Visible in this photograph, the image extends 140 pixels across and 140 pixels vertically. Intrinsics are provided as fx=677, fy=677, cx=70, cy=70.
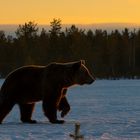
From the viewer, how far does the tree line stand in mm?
115688

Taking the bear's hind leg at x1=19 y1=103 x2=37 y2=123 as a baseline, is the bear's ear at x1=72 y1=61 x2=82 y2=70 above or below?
above

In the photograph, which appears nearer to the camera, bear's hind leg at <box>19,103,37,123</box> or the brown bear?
the brown bear

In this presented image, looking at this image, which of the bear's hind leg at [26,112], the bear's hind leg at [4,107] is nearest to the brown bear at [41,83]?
the bear's hind leg at [4,107]

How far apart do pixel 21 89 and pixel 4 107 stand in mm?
621

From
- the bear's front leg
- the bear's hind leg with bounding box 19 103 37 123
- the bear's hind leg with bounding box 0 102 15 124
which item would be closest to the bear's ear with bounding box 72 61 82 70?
the bear's front leg

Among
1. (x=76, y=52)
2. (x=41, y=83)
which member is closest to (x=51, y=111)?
(x=41, y=83)

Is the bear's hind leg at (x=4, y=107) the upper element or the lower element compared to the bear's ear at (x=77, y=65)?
lower

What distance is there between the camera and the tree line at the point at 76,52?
116 metres

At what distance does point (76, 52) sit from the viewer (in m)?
117

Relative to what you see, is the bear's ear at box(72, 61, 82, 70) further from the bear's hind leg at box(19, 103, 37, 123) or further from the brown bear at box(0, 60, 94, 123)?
the bear's hind leg at box(19, 103, 37, 123)

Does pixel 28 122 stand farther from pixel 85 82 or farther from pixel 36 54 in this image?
pixel 36 54

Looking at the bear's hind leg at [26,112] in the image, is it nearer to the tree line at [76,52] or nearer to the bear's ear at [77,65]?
the bear's ear at [77,65]

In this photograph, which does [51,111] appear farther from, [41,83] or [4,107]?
[4,107]

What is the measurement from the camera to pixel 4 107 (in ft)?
55.7
